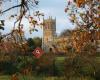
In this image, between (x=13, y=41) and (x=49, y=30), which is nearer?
(x=13, y=41)

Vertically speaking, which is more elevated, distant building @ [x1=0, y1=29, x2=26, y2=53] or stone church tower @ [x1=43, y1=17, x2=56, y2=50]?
stone church tower @ [x1=43, y1=17, x2=56, y2=50]

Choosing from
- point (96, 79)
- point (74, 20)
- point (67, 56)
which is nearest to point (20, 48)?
point (74, 20)

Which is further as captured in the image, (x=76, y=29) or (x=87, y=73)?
(x=87, y=73)

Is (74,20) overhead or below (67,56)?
overhead

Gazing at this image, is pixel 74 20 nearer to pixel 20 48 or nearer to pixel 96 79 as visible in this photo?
pixel 20 48

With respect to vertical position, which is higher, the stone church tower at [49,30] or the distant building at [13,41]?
the stone church tower at [49,30]

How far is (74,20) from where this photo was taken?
18719mm

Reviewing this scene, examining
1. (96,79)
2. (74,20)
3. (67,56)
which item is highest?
(74,20)

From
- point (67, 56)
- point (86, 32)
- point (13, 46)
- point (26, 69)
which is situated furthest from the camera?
point (67, 56)

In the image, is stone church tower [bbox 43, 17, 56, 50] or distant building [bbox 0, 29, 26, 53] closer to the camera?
distant building [bbox 0, 29, 26, 53]

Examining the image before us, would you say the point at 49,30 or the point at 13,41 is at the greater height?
Answer: the point at 49,30

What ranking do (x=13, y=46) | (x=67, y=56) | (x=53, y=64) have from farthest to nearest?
(x=53, y=64) < (x=67, y=56) < (x=13, y=46)

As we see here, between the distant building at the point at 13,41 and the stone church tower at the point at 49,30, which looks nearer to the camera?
the distant building at the point at 13,41

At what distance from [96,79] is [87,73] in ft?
2.68
